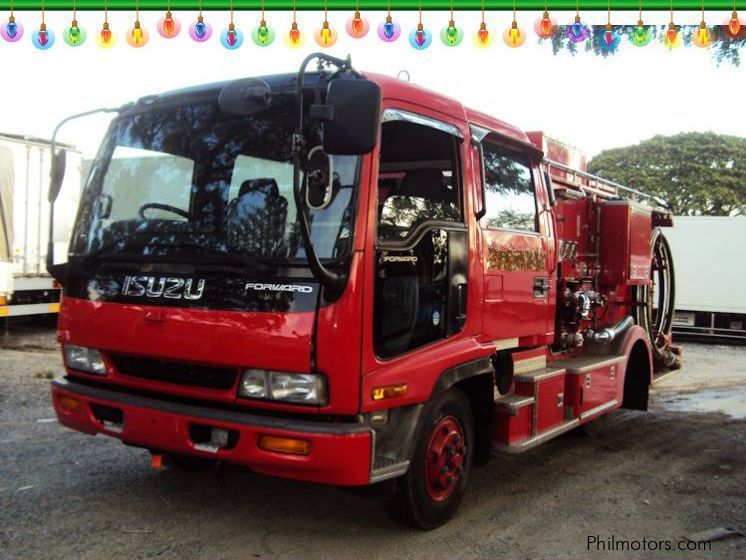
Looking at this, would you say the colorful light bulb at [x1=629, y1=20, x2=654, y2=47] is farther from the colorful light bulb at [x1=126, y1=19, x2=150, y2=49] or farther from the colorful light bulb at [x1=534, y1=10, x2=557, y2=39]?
the colorful light bulb at [x1=126, y1=19, x2=150, y2=49]

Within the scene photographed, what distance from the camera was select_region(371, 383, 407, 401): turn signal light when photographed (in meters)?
3.49

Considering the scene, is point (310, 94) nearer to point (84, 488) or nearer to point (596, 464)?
point (84, 488)

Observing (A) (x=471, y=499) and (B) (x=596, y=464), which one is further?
(B) (x=596, y=464)

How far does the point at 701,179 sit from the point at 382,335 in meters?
35.1

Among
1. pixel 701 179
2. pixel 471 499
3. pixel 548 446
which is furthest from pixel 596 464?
pixel 701 179

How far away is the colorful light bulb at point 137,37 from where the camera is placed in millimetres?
5340

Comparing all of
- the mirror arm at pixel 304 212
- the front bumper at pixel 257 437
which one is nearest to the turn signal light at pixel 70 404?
the front bumper at pixel 257 437

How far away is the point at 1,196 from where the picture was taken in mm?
12078

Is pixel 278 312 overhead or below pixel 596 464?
overhead

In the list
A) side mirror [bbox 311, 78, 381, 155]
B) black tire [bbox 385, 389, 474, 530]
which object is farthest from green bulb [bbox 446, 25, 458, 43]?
black tire [bbox 385, 389, 474, 530]

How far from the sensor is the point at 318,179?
3318 millimetres

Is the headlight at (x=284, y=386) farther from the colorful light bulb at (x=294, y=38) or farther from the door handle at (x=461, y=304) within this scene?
the colorful light bulb at (x=294, y=38)

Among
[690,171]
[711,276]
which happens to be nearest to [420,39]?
[711,276]

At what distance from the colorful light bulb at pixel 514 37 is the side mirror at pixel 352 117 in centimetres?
283
